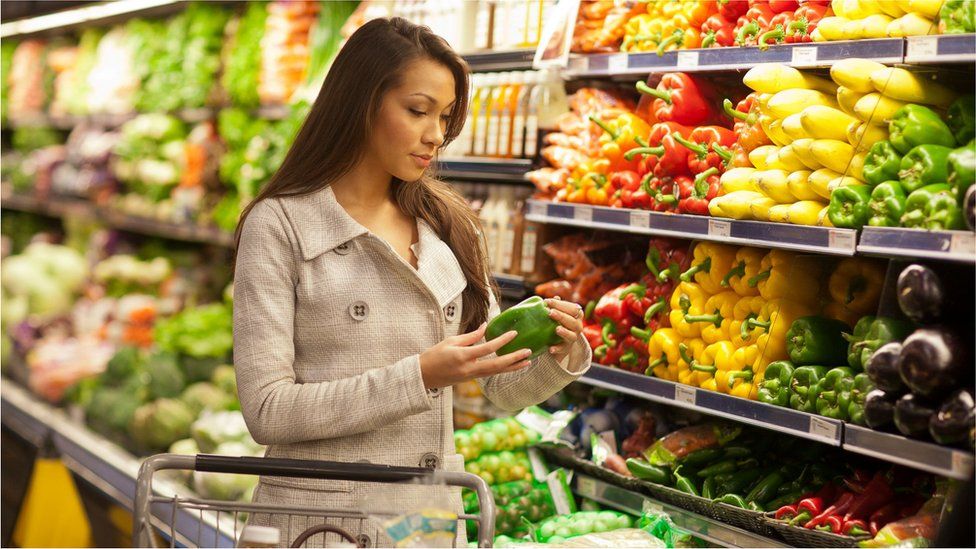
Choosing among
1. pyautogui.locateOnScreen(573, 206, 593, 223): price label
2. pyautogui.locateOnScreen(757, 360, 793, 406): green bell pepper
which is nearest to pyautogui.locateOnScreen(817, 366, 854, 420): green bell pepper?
pyautogui.locateOnScreen(757, 360, 793, 406): green bell pepper

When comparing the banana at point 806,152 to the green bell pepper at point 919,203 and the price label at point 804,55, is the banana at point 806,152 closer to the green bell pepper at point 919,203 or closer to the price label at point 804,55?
the price label at point 804,55

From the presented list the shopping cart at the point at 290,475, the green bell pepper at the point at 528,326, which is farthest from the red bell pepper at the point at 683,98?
the shopping cart at the point at 290,475

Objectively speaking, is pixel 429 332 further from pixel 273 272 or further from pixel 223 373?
pixel 223 373

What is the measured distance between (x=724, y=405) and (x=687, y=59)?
3.28 feet

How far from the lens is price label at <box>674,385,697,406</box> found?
2895mm

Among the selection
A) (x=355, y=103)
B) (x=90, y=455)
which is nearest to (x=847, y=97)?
(x=355, y=103)

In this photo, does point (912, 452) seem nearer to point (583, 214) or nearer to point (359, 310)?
point (359, 310)

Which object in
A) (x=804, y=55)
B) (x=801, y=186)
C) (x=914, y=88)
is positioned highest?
(x=804, y=55)

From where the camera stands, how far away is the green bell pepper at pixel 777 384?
8.57 ft

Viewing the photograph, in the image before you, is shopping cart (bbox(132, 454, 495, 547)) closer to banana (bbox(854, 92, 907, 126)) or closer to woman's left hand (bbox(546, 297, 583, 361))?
woman's left hand (bbox(546, 297, 583, 361))

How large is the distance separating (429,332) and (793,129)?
1.08 m

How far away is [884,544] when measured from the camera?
233 centimetres

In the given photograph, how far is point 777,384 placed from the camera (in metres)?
2.64

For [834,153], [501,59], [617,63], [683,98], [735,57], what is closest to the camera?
[834,153]
